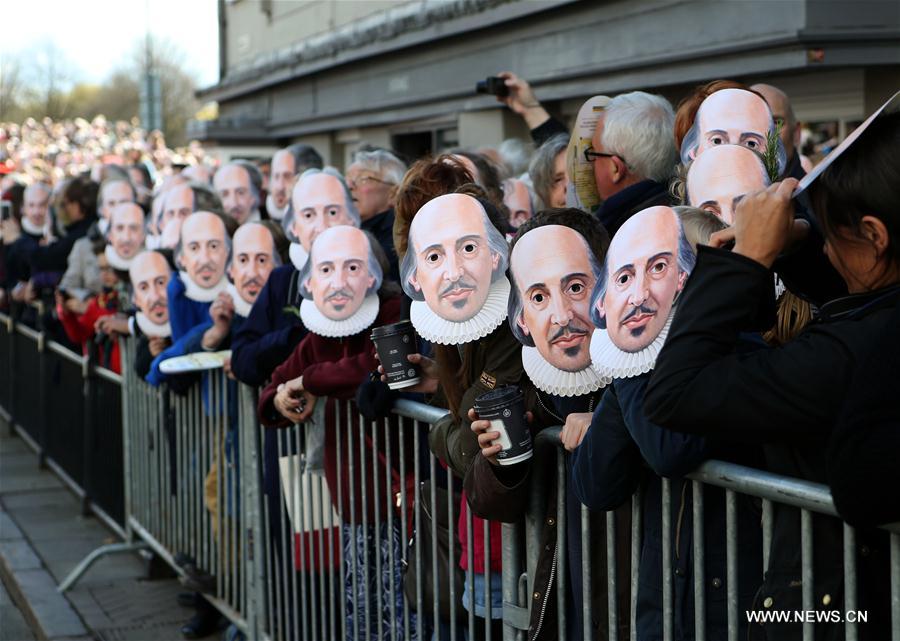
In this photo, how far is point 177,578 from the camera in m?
7.64

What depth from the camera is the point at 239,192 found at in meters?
8.41

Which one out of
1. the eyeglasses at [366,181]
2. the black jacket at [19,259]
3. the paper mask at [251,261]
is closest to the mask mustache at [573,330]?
the eyeglasses at [366,181]

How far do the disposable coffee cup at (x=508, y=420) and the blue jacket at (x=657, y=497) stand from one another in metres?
0.18

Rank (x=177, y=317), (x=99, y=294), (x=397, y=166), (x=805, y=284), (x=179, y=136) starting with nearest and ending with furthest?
(x=805, y=284) → (x=397, y=166) → (x=177, y=317) → (x=99, y=294) → (x=179, y=136)

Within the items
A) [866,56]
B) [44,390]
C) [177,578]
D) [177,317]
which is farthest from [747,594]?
[44,390]

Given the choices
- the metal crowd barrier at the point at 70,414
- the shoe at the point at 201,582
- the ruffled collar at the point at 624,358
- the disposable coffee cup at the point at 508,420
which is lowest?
the shoe at the point at 201,582

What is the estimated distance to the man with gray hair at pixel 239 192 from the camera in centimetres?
841

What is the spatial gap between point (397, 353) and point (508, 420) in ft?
2.72

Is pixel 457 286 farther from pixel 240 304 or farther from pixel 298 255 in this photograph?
pixel 240 304

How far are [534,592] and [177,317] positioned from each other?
11.9 ft

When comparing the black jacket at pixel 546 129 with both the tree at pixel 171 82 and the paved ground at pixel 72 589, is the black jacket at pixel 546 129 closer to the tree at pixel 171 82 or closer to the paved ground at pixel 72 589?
the paved ground at pixel 72 589

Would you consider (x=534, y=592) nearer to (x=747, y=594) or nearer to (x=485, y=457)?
(x=485, y=457)

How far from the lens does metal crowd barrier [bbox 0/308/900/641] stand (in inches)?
115

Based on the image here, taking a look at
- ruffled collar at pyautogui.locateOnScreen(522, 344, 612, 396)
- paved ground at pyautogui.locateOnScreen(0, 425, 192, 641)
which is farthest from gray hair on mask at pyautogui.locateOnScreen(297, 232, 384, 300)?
paved ground at pyautogui.locateOnScreen(0, 425, 192, 641)
